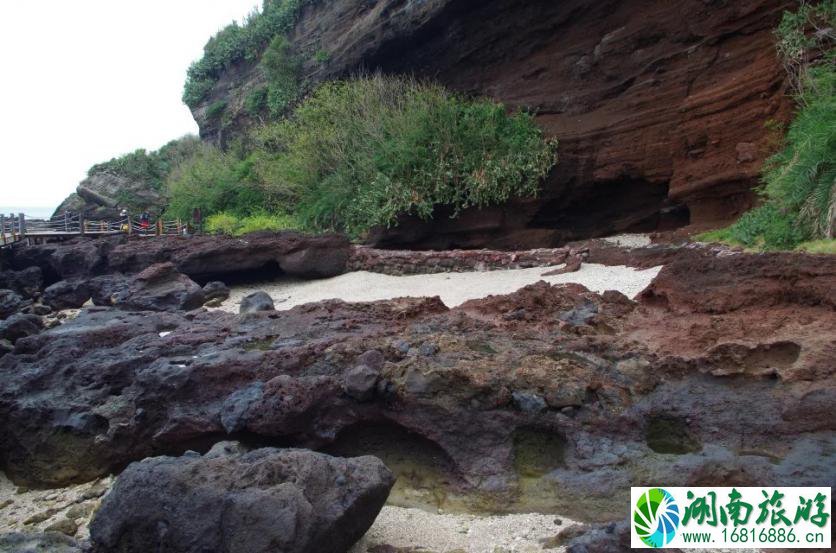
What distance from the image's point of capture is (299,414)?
3840 millimetres

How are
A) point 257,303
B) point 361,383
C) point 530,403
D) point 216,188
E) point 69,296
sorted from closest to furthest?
point 530,403 → point 361,383 → point 257,303 → point 69,296 → point 216,188

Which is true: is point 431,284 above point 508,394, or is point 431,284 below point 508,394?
above

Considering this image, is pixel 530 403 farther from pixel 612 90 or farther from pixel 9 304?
pixel 612 90

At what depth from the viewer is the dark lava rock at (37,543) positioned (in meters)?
2.77

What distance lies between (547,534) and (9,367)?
4.73 m

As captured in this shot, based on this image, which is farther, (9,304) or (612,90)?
(612,90)

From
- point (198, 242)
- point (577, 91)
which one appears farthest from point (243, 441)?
point (577, 91)

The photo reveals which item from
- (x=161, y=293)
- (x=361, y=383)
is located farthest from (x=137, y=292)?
(x=361, y=383)

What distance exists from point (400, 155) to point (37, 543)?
43.0ft

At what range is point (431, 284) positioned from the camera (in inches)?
435

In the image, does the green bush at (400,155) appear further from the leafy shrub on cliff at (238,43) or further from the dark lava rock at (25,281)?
the dark lava rock at (25,281)

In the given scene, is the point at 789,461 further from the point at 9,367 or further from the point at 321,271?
the point at 321,271

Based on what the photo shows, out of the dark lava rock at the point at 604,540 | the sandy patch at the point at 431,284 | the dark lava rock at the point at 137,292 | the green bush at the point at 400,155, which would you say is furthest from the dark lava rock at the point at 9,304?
the dark lava rock at the point at 604,540

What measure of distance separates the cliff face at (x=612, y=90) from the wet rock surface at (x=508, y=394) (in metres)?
7.94
